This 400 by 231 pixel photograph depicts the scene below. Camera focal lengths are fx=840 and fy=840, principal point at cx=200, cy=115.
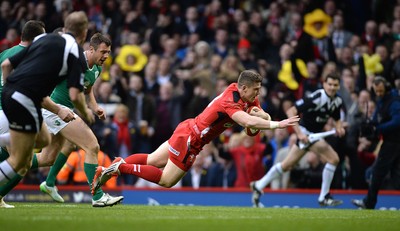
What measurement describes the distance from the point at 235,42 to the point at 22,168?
1114 centimetres

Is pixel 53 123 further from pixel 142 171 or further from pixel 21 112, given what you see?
pixel 21 112

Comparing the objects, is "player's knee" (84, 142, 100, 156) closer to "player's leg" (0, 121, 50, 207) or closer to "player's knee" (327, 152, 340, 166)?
"player's leg" (0, 121, 50, 207)

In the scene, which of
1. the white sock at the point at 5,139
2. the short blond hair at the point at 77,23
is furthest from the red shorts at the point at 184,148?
the short blond hair at the point at 77,23

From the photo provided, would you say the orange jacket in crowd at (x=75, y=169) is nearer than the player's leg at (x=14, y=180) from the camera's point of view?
No

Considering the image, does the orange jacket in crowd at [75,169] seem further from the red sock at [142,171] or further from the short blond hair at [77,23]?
the short blond hair at [77,23]

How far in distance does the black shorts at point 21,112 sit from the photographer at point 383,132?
729 cm

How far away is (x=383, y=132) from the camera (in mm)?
15281

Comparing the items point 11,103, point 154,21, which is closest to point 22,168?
point 11,103

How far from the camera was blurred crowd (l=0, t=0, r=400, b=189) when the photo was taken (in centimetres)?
1769

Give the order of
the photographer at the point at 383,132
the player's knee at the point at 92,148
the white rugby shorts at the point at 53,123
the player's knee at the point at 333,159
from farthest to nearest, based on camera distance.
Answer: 1. the player's knee at the point at 333,159
2. the photographer at the point at 383,132
3. the white rugby shorts at the point at 53,123
4. the player's knee at the point at 92,148

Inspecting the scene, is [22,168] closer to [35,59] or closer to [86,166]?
[35,59]

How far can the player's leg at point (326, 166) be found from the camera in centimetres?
1556

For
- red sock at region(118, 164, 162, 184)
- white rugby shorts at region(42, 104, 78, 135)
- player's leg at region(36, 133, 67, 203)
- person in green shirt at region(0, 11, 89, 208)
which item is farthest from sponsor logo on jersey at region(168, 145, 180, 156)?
person in green shirt at region(0, 11, 89, 208)

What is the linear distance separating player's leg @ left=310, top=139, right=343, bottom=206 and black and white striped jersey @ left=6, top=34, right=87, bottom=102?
22.2ft
